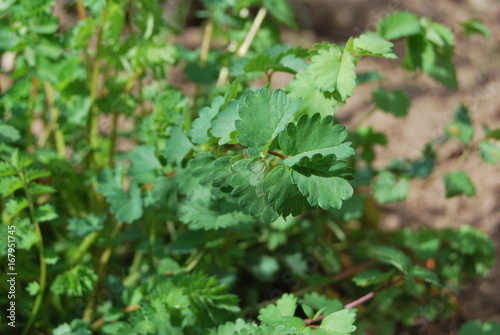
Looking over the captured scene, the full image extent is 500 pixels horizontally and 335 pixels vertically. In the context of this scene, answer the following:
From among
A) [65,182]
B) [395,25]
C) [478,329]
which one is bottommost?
[478,329]

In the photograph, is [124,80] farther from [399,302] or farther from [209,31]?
[399,302]

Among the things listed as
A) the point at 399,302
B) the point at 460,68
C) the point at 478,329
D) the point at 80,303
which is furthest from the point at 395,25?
the point at 460,68

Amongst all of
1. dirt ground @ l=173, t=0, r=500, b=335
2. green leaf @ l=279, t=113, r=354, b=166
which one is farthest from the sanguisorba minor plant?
dirt ground @ l=173, t=0, r=500, b=335

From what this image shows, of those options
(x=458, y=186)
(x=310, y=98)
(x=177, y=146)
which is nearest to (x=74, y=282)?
(x=177, y=146)

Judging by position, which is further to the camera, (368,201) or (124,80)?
(368,201)

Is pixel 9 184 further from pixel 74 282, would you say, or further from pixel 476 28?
pixel 476 28

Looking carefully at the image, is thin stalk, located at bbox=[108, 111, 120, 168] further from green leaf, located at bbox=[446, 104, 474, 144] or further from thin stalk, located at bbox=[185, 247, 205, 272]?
green leaf, located at bbox=[446, 104, 474, 144]
